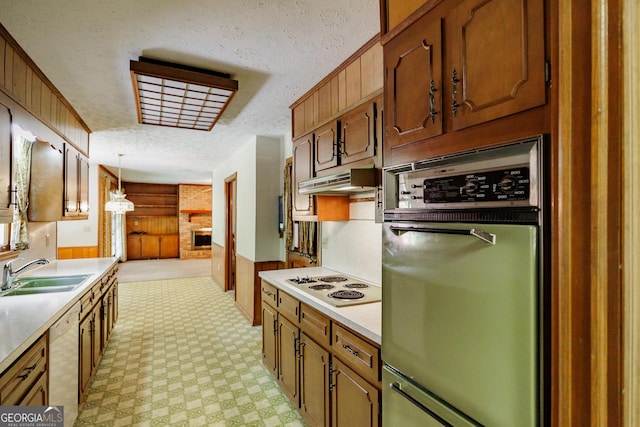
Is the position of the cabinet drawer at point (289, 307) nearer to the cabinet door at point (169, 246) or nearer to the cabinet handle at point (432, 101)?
the cabinet handle at point (432, 101)

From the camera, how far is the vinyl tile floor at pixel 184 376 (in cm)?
238

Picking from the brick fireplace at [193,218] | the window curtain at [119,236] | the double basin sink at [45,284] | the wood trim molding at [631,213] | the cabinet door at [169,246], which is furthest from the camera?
the cabinet door at [169,246]

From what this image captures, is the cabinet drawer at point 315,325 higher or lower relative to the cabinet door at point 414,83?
lower

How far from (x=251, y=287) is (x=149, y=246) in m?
7.77

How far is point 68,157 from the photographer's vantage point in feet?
10.9

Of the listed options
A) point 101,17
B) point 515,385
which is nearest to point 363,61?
point 101,17

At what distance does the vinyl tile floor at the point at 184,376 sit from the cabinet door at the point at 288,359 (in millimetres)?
146

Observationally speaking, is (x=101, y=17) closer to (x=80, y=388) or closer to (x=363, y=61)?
(x=363, y=61)

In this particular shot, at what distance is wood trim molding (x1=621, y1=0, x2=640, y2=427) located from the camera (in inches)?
18.8

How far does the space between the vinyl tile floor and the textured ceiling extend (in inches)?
99.5

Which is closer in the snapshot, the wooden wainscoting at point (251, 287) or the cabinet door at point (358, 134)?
the cabinet door at point (358, 134)

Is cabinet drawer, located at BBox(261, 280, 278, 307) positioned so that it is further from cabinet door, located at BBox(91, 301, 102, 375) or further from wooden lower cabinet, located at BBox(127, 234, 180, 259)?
wooden lower cabinet, located at BBox(127, 234, 180, 259)

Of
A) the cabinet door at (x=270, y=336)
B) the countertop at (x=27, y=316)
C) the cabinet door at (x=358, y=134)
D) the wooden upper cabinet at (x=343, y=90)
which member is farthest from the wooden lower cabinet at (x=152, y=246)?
the cabinet door at (x=358, y=134)

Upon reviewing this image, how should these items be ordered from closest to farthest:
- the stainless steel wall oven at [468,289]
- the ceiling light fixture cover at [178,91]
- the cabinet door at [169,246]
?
the stainless steel wall oven at [468,289], the ceiling light fixture cover at [178,91], the cabinet door at [169,246]
